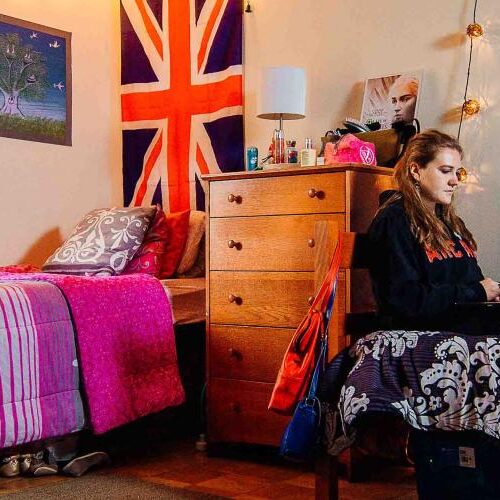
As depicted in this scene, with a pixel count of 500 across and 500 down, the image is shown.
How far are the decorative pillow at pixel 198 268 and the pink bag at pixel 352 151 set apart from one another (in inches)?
37.5

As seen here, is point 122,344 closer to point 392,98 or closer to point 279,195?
point 279,195

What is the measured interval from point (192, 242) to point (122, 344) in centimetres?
83

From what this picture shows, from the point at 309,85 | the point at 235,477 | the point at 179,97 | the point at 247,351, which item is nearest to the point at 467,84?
the point at 309,85

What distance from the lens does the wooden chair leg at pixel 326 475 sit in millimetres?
2193

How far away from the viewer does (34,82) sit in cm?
418

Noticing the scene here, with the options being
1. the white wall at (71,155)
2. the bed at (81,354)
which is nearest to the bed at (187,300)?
the bed at (81,354)

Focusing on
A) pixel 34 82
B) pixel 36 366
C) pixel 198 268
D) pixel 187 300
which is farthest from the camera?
pixel 34 82

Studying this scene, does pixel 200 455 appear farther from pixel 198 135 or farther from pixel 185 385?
pixel 198 135

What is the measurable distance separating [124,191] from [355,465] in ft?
7.01

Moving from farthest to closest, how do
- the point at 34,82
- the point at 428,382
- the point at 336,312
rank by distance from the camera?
the point at 34,82, the point at 336,312, the point at 428,382

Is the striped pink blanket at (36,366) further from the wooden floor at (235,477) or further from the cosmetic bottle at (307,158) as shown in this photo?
the cosmetic bottle at (307,158)

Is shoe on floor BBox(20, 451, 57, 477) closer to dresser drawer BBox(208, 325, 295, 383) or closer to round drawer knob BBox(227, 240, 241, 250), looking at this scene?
dresser drawer BBox(208, 325, 295, 383)

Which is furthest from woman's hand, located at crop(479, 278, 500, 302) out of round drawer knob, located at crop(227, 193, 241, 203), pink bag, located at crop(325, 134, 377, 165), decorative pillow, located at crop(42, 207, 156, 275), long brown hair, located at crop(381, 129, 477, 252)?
decorative pillow, located at crop(42, 207, 156, 275)

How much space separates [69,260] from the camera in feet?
12.1
